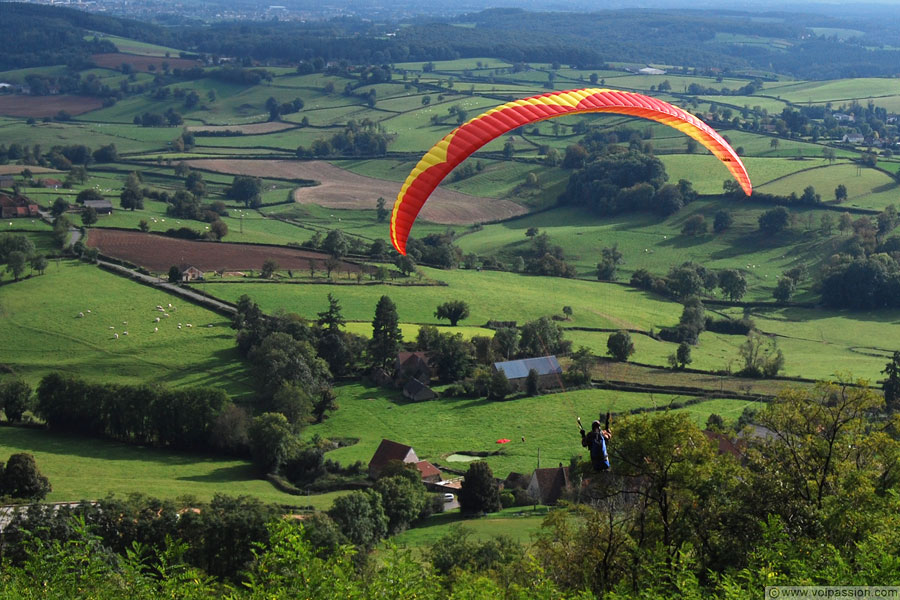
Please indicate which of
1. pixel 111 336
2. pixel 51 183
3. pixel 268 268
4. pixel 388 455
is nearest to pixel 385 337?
pixel 388 455

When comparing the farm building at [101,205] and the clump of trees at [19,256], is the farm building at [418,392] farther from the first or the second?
the farm building at [101,205]

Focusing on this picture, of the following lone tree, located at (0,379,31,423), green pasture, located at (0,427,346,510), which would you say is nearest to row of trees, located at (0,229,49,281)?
lone tree, located at (0,379,31,423)

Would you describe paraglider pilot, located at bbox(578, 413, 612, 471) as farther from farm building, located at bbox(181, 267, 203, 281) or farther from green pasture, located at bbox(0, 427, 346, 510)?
farm building, located at bbox(181, 267, 203, 281)

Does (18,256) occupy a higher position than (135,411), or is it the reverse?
(18,256)

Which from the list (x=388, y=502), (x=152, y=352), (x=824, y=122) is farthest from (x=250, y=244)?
(x=824, y=122)

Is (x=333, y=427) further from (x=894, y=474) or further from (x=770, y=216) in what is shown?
(x=770, y=216)

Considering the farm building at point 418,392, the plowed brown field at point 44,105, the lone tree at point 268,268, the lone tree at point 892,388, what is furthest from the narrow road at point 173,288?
the plowed brown field at point 44,105

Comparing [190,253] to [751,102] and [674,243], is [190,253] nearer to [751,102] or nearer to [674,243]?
[674,243]
